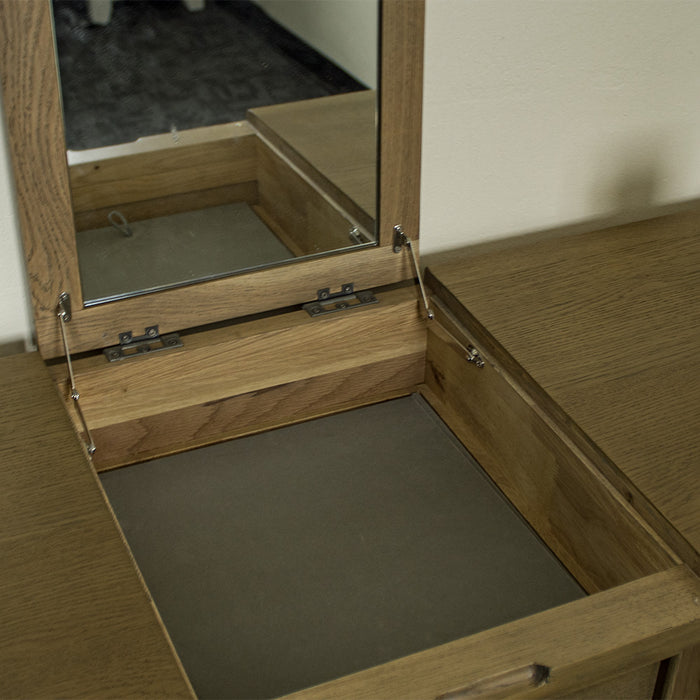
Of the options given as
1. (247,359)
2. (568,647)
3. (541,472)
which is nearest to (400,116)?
(247,359)

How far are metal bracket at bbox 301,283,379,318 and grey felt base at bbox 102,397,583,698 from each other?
0.47 feet

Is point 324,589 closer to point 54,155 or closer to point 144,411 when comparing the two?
point 144,411

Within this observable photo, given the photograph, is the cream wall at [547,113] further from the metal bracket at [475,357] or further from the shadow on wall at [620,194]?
the metal bracket at [475,357]

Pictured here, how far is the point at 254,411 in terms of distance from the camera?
1.21 m

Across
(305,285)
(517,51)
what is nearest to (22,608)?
(305,285)

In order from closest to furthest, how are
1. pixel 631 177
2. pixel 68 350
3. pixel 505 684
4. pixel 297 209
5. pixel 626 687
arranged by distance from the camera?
pixel 505 684 → pixel 626 687 → pixel 68 350 → pixel 297 209 → pixel 631 177

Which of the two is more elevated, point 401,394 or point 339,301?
point 339,301

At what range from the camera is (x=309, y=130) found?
117 centimetres

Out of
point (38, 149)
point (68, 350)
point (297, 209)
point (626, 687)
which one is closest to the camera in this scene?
point (626, 687)

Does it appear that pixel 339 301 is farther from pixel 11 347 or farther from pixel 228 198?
pixel 11 347

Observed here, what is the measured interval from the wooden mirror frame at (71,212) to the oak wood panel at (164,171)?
47mm

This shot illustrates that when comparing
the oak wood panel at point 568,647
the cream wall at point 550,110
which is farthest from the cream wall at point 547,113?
the oak wood panel at point 568,647

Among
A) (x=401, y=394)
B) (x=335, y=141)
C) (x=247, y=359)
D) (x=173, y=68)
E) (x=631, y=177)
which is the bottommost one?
(x=401, y=394)

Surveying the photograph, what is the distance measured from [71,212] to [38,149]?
0.08 metres
